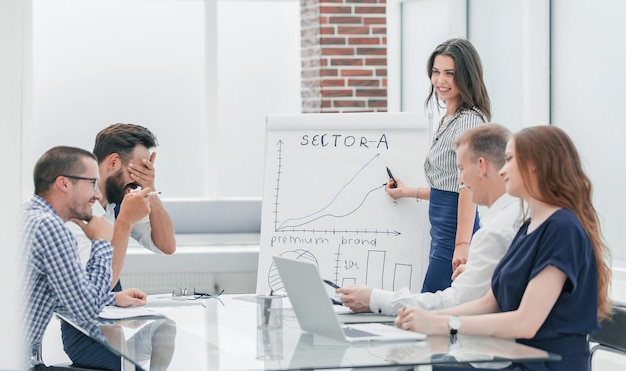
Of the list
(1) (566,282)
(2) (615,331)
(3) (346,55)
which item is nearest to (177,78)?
(3) (346,55)

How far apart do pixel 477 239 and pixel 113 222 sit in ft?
5.30

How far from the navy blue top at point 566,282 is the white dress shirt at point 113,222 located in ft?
5.02

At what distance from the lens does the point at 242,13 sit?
6.18 metres

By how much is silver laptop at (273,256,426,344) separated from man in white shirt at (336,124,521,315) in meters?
0.21

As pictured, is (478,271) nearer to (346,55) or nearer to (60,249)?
(60,249)

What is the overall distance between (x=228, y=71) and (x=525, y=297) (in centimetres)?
435

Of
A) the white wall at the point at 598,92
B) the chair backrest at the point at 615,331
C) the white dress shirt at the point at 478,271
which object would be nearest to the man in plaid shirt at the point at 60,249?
the white dress shirt at the point at 478,271

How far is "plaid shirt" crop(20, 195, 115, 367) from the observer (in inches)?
93.7

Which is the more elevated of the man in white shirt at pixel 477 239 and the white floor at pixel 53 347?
the man in white shirt at pixel 477 239

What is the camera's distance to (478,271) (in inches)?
94.5

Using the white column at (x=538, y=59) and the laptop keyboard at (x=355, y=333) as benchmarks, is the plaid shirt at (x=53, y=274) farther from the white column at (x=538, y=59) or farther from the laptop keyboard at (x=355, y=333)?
the white column at (x=538, y=59)

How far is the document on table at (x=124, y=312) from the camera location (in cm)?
262

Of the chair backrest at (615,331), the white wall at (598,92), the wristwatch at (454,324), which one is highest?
the white wall at (598,92)

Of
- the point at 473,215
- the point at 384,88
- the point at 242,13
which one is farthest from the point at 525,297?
the point at 242,13
